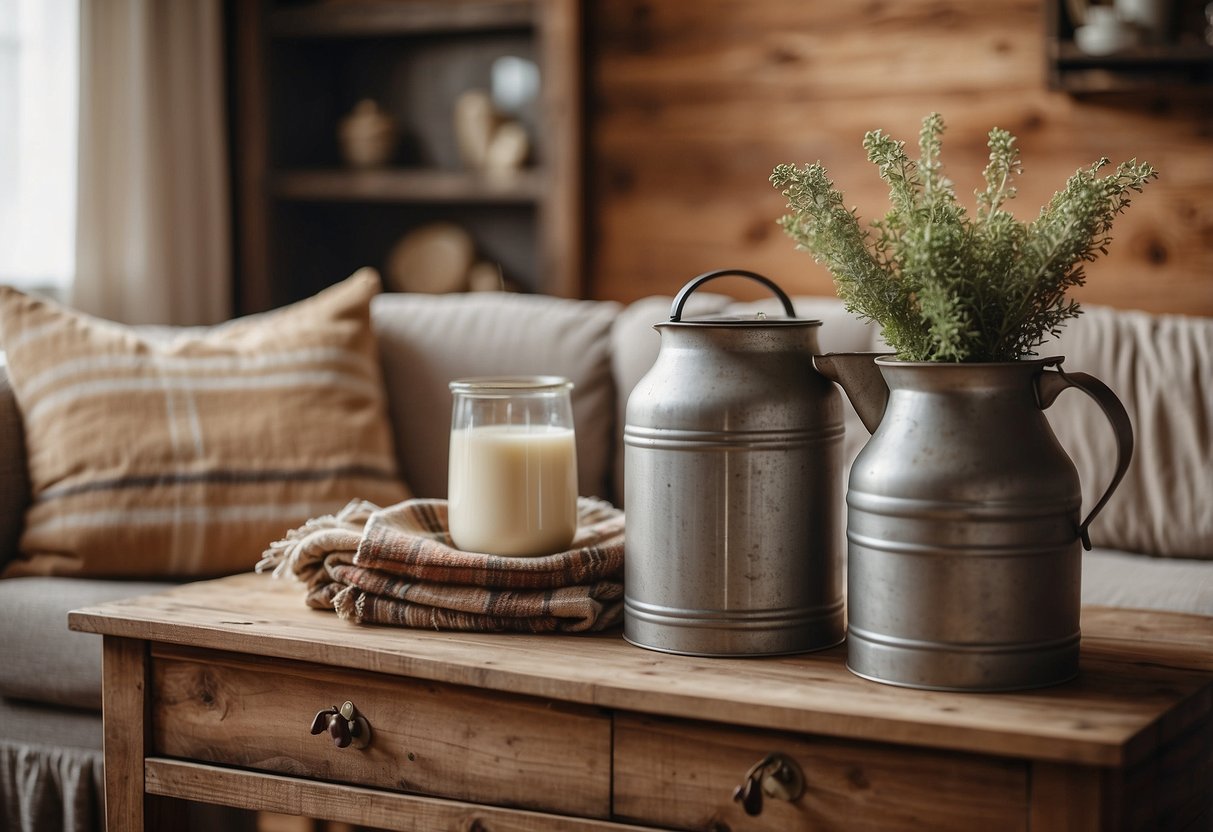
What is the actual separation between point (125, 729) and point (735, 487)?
25.8 inches

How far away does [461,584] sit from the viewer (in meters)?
1.20

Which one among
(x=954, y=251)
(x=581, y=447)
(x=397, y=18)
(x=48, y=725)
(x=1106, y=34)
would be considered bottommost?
(x=48, y=725)

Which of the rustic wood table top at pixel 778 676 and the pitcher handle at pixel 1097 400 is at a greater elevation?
the pitcher handle at pixel 1097 400

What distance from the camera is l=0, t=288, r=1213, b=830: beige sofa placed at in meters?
1.72

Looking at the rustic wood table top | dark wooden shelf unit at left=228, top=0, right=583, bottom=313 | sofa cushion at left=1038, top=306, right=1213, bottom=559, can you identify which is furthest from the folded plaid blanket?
dark wooden shelf unit at left=228, top=0, right=583, bottom=313

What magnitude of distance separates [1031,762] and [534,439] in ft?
1.79

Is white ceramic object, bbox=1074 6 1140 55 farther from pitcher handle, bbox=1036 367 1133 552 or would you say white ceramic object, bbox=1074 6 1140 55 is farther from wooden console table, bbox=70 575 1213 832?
pitcher handle, bbox=1036 367 1133 552

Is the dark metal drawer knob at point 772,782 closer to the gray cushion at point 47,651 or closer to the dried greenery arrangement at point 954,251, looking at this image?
the dried greenery arrangement at point 954,251

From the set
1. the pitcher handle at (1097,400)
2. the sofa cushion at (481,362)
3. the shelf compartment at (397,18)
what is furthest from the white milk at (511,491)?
the shelf compartment at (397,18)

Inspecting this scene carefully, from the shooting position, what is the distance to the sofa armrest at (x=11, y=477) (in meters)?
1.89

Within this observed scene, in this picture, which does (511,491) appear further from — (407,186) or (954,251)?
(407,186)

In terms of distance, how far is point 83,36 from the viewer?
2.76 meters

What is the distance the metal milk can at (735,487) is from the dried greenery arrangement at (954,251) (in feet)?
0.27

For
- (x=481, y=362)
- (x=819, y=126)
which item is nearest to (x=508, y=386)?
(x=481, y=362)
